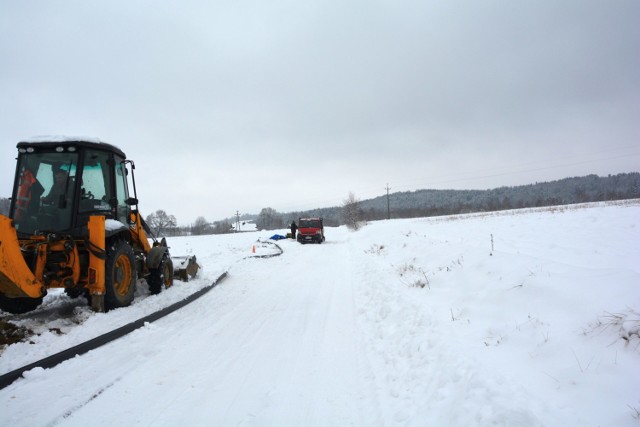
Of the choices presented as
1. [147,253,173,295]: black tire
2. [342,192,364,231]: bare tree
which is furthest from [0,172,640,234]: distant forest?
[147,253,173,295]: black tire

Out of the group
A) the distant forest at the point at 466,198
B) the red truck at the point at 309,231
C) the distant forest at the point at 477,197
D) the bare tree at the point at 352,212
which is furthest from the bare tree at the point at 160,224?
the distant forest at the point at 477,197

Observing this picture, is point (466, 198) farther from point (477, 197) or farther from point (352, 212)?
point (352, 212)

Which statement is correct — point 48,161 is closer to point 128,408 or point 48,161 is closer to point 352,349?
point 128,408

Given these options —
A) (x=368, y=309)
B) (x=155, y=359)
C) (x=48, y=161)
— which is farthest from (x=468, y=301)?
(x=48, y=161)

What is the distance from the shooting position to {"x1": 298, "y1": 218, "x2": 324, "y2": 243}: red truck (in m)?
28.5

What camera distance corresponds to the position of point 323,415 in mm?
3111

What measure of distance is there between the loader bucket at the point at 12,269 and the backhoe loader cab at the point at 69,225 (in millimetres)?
58

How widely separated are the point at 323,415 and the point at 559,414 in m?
1.89

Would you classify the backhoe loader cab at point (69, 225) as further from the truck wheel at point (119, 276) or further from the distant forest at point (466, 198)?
the distant forest at point (466, 198)

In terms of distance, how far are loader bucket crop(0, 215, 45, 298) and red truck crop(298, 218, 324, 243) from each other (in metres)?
23.8

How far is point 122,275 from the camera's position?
21.3ft

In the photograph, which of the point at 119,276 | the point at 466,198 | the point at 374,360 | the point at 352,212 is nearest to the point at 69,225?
the point at 119,276

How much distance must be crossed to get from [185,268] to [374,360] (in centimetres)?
693

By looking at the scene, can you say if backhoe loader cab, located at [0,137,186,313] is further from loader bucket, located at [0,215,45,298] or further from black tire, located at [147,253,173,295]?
black tire, located at [147,253,173,295]
